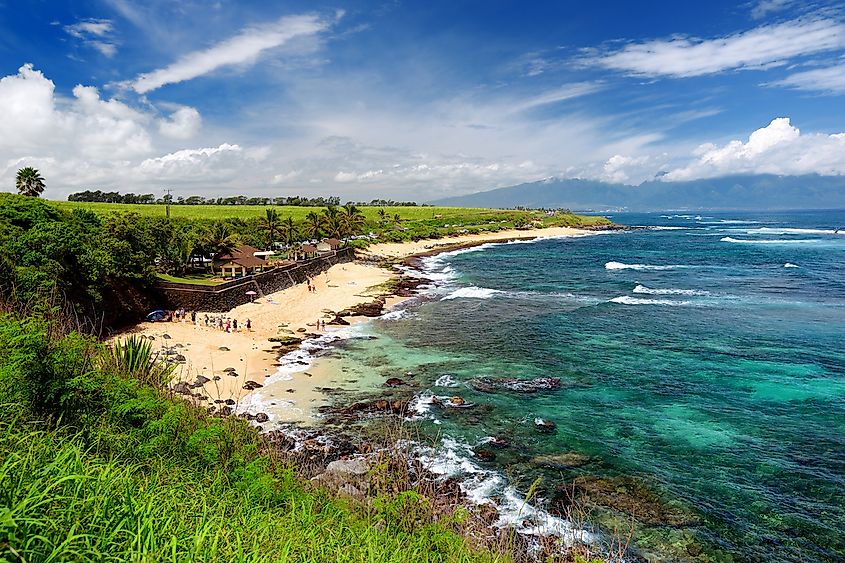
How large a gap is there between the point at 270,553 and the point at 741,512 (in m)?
15.5

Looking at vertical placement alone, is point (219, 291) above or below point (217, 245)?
below

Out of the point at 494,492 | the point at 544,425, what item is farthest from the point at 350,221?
the point at 494,492

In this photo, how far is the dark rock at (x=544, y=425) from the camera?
63.0 ft

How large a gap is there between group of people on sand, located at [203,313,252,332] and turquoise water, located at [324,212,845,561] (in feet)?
27.3

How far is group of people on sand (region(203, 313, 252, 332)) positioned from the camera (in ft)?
105

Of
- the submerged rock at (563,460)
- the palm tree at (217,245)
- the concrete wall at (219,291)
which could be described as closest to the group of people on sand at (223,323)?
the concrete wall at (219,291)

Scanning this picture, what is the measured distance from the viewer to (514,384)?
24172 mm

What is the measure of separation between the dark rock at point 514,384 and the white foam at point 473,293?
822 inches

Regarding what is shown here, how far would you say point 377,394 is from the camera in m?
22.9

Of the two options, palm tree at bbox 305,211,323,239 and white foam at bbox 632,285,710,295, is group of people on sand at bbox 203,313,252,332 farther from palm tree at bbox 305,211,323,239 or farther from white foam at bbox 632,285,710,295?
palm tree at bbox 305,211,323,239

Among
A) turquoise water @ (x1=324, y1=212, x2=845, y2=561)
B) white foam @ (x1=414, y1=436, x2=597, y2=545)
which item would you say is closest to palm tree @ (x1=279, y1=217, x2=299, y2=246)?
turquoise water @ (x1=324, y1=212, x2=845, y2=561)

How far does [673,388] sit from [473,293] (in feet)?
84.9

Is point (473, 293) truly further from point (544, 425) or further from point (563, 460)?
point (563, 460)

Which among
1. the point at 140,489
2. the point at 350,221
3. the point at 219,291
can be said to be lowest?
the point at 219,291
